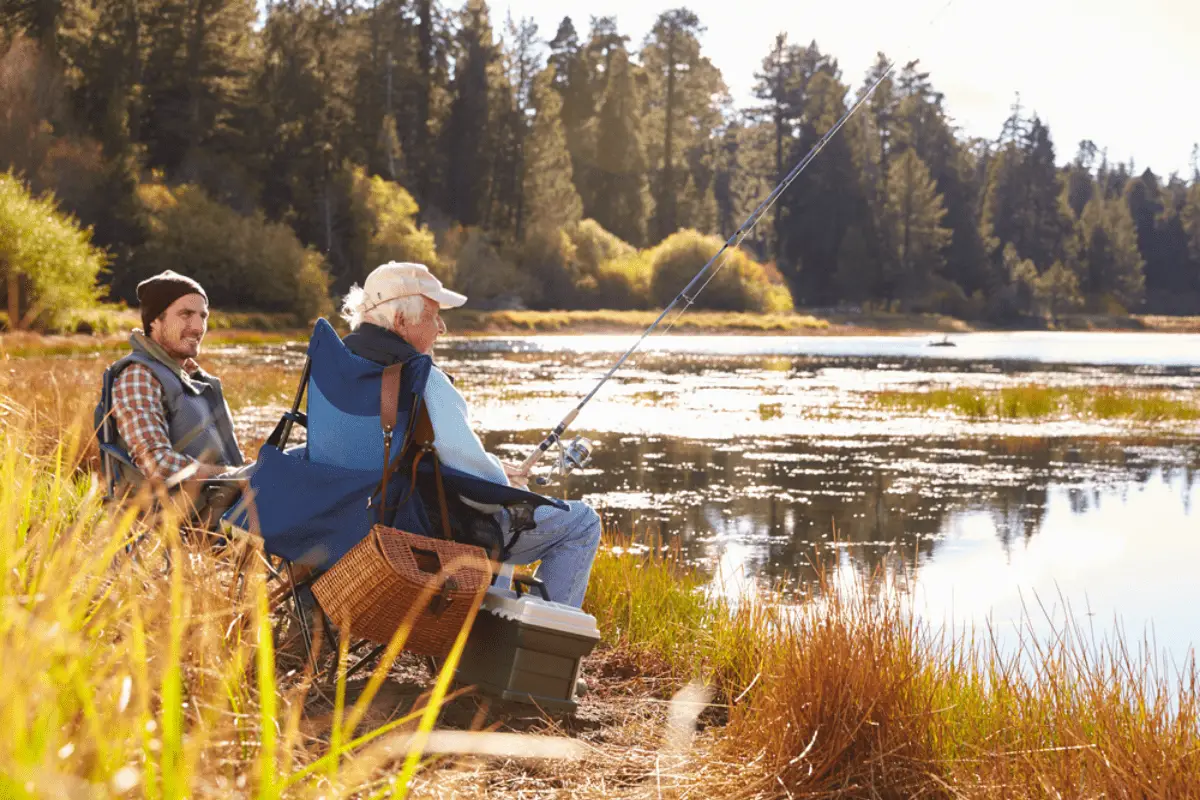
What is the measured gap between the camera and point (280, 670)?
4.02 meters

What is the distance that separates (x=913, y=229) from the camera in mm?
74250

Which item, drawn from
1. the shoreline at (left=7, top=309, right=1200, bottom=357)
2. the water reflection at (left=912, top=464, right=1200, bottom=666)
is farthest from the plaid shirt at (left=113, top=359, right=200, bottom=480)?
the shoreline at (left=7, top=309, right=1200, bottom=357)

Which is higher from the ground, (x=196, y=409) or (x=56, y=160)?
(x=56, y=160)

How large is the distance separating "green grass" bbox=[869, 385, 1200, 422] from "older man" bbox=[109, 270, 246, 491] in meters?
15.7

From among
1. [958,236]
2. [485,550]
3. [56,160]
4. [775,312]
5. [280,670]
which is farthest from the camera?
[958,236]

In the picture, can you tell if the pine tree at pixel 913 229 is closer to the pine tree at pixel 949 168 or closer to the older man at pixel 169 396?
the pine tree at pixel 949 168

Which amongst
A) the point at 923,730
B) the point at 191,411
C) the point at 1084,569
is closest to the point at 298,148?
the point at 1084,569

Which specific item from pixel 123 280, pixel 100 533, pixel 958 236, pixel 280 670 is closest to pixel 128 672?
pixel 100 533

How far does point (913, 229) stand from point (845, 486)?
64.9 metres

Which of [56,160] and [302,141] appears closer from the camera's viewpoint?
[56,160]

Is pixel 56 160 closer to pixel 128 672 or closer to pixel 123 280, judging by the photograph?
pixel 123 280

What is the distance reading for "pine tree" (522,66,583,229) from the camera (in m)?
59.8

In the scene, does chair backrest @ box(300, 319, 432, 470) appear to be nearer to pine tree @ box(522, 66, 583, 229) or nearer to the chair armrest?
the chair armrest

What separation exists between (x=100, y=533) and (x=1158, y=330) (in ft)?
268
